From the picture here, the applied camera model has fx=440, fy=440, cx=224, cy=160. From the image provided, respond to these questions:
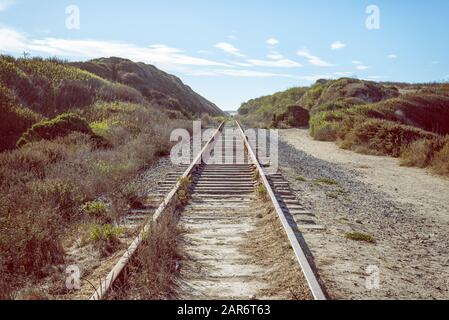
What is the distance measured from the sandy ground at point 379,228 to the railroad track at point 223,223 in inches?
14.7

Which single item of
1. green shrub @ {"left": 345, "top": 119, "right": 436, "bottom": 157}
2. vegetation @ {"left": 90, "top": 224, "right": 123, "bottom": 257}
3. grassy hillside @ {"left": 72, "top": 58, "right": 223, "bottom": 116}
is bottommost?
vegetation @ {"left": 90, "top": 224, "right": 123, "bottom": 257}

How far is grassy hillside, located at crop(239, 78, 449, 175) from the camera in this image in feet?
47.3

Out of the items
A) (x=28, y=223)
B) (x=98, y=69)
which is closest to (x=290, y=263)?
(x=28, y=223)

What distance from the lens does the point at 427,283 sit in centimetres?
457

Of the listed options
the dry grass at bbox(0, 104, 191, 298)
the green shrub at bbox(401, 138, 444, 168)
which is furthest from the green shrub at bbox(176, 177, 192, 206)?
the green shrub at bbox(401, 138, 444, 168)

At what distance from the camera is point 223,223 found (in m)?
6.41

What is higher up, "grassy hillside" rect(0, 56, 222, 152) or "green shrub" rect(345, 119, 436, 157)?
"grassy hillside" rect(0, 56, 222, 152)

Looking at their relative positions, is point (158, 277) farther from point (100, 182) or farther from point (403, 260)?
point (100, 182)

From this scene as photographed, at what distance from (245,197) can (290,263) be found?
350cm

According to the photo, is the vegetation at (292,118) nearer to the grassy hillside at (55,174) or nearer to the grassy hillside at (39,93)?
the grassy hillside at (39,93)

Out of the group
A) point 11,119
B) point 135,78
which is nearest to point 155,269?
point 11,119

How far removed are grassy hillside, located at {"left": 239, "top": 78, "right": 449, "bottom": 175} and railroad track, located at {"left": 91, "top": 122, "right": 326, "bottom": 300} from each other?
6.47 meters
